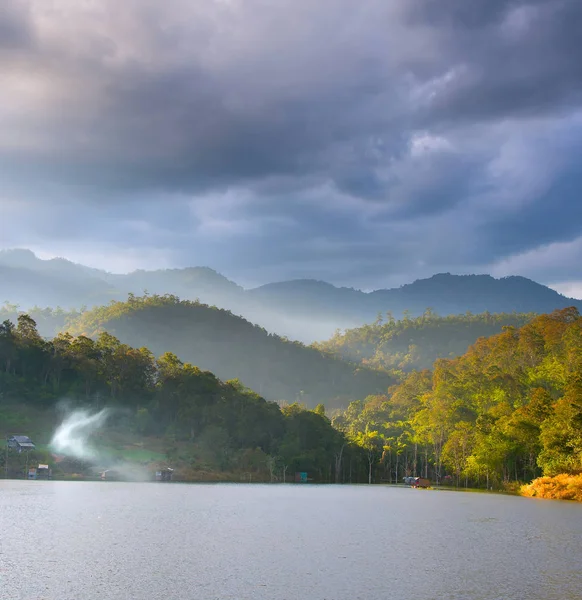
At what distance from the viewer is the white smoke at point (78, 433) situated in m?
106

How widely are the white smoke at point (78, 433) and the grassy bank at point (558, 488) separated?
218ft

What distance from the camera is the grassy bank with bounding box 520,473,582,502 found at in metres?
69.8

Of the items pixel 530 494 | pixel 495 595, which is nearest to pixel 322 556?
pixel 495 595

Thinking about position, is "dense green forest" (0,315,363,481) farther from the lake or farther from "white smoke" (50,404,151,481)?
the lake

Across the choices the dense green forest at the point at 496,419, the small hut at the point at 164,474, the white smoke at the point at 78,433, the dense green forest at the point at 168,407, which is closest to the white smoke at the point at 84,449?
the white smoke at the point at 78,433

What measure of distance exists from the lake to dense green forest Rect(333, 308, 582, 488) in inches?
968

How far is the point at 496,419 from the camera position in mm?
94188

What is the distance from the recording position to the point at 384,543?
34.8m

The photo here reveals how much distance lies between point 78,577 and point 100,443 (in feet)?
304

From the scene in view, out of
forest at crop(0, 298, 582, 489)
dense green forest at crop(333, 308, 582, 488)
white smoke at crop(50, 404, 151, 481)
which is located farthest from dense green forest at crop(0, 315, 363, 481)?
dense green forest at crop(333, 308, 582, 488)

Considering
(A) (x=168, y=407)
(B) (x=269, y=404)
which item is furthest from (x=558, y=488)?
(A) (x=168, y=407)

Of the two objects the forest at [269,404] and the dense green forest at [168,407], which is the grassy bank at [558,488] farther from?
the dense green forest at [168,407]

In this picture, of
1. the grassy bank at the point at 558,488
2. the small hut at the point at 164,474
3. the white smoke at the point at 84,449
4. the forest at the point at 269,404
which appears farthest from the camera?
the forest at the point at 269,404

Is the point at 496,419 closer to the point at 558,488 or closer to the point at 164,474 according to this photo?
the point at 558,488
